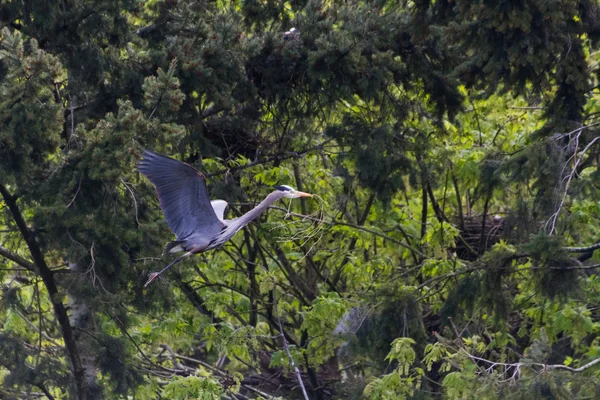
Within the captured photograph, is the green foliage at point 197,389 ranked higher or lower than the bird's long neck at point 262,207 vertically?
lower

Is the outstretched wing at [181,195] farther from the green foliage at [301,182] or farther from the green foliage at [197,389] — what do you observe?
the green foliage at [197,389]

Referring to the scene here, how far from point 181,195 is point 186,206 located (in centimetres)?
14

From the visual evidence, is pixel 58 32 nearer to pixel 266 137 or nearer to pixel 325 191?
pixel 266 137

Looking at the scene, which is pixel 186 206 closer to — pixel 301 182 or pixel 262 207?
pixel 262 207

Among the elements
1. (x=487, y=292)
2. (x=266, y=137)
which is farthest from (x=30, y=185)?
(x=487, y=292)

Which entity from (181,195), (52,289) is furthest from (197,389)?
(52,289)

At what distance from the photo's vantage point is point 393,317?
9.12m

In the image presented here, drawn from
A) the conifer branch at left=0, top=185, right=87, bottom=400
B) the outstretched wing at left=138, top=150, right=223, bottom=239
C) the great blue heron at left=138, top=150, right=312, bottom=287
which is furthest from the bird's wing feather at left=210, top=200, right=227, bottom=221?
the conifer branch at left=0, top=185, right=87, bottom=400

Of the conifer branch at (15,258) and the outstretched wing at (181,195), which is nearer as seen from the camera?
the outstretched wing at (181,195)

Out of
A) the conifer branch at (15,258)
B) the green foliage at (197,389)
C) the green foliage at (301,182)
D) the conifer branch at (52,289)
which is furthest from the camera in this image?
the conifer branch at (15,258)

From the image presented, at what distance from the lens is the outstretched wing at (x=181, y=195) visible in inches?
265

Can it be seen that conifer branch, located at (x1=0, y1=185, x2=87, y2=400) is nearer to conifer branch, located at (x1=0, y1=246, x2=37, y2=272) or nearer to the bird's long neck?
conifer branch, located at (x1=0, y1=246, x2=37, y2=272)

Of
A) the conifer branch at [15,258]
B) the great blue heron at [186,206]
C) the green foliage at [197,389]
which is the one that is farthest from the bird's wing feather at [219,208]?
the conifer branch at [15,258]

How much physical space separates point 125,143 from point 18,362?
3277 mm
